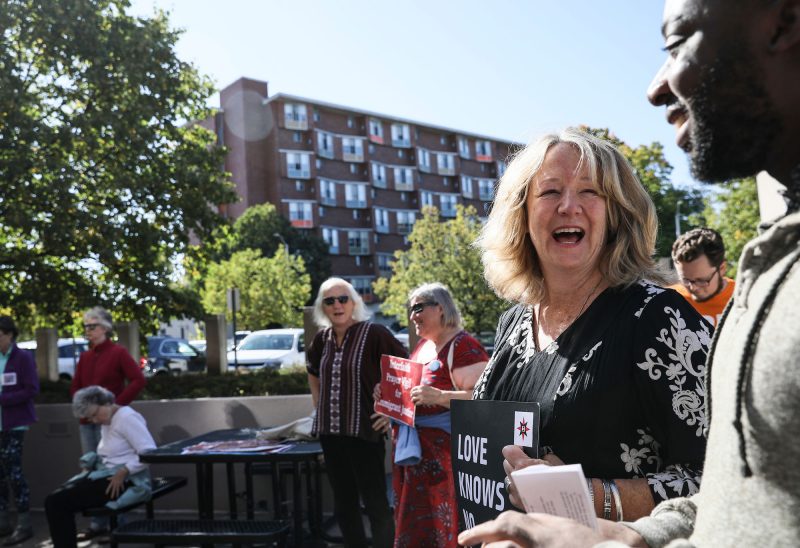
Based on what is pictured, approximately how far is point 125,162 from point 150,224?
1.36 metres

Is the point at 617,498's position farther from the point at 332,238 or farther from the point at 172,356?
the point at 332,238

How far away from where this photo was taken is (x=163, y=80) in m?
15.9

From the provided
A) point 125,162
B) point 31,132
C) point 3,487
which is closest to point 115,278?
point 125,162

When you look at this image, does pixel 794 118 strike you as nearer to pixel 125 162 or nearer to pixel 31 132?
pixel 31 132

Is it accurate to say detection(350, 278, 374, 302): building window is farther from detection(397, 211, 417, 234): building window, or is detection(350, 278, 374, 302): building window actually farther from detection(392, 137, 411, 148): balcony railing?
detection(392, 137, 411, 148): balcony railing

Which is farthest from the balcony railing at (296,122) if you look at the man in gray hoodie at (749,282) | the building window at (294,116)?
the man in gray hoodie at (749,282)

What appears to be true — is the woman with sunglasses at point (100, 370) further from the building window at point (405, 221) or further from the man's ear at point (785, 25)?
the building window at point (405, 221)

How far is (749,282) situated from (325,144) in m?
69.5

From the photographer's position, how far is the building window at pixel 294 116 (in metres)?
66.9

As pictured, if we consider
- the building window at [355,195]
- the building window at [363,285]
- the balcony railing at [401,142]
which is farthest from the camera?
the balcony railing at [401,142]

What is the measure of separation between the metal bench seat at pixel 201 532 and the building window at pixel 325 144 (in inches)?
2535

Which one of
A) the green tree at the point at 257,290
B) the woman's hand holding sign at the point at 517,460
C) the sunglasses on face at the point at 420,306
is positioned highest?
the green tree at the point at 257,290

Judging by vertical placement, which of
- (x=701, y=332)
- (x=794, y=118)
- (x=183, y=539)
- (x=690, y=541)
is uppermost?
(x=794, y=118)

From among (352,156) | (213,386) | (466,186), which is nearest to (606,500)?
(213,386)
